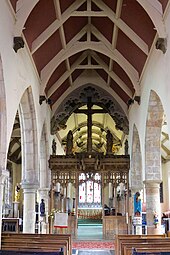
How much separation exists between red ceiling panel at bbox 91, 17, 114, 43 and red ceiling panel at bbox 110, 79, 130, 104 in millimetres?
2803

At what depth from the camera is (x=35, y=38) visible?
9023 millimetres

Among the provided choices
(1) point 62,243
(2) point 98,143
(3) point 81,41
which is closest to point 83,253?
(1) point 62,243

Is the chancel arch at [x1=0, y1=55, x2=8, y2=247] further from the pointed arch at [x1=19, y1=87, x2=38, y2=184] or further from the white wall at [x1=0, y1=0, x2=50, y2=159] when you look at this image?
the pointed arch at [x1=19, y1=87, x2=38, y2=184]

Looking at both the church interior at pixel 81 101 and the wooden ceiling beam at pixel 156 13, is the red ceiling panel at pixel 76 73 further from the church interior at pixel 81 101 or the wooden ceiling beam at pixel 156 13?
the wooden ceiling beam at pixel 156 13

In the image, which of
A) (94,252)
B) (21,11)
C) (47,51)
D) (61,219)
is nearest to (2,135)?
(21,11)

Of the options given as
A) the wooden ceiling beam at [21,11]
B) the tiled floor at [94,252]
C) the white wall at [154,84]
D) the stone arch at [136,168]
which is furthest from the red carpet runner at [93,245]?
the wooden ceiling beam at [21,11]

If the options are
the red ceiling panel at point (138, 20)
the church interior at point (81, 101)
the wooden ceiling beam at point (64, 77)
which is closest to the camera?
the church interior at point (81, 101)

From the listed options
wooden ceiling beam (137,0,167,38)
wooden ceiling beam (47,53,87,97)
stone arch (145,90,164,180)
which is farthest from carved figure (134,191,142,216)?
wooden ceiling beam (137,0,167,38)

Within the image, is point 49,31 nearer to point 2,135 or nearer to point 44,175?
point 2,135

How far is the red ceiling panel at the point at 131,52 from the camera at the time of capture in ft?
31.7

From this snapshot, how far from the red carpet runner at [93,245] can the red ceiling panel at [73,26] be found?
5.53 m

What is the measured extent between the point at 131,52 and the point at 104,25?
1015mm

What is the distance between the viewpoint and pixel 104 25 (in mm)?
10273

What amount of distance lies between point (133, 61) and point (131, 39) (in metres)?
1.38
